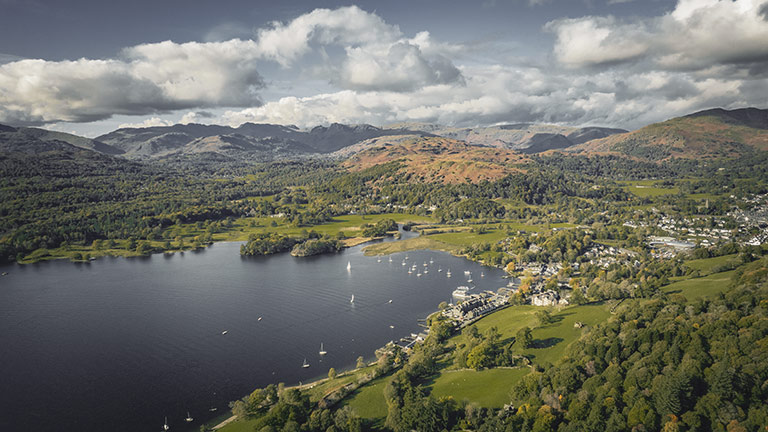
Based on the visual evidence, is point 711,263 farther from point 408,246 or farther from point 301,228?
point 301,228

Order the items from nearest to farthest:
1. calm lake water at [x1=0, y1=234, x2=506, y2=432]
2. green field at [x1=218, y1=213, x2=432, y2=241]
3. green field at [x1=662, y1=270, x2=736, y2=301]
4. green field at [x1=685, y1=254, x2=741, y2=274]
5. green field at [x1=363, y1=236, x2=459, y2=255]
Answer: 1. calm lake water at [x1=0, y1=234, x2=506, y2=432]
2. green field at [x1=662, y1=270, x2=736, y2=301]
3. green field at [x1=685, y1=254, x2=741, y2=274]
4. green field at [x1=363, y1=236, x2=459, y2=255]
5. green field at [x1=218, y1=213, x2=432, y2=241]

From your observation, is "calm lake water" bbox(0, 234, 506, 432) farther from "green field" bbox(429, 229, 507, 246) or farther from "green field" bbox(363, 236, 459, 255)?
"green field" bbox(429, 229, 507, 246)

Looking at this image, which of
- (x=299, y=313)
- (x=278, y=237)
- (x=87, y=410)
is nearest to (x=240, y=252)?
(x=278, y=237)

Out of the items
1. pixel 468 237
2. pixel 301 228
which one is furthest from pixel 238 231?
pixel 468 237

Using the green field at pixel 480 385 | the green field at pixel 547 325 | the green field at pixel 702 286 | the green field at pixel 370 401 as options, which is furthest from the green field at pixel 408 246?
the green field at pixel 370 401

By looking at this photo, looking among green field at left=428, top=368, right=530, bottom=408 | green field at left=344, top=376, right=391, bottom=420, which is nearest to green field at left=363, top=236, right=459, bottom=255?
green field at left=428, top=368, right=530, bottom=408
